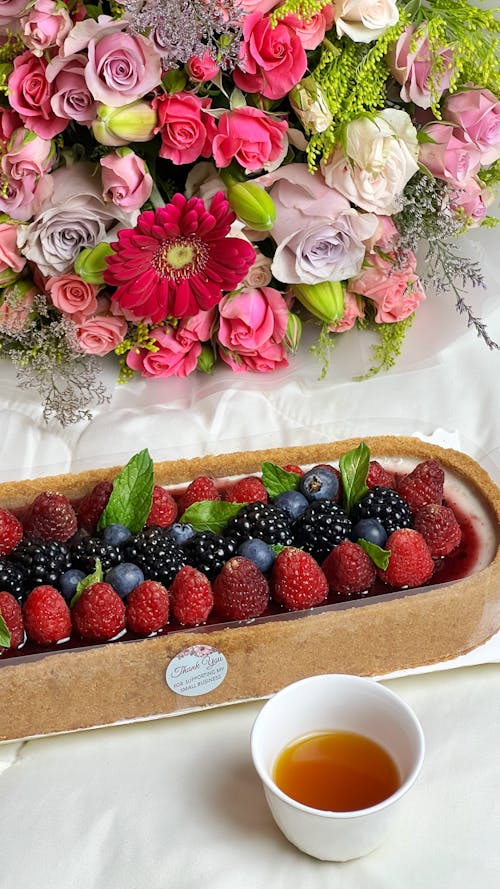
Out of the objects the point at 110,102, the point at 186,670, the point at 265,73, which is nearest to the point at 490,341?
the point at 265,73

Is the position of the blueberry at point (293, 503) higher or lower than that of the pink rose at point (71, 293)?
lower

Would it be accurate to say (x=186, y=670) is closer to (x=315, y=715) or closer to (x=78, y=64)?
(x=315, y=715)

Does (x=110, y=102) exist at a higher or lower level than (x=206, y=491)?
higher

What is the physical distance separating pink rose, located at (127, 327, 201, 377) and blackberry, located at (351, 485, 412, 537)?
704mm

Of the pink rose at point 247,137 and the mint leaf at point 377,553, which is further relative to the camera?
the pink rose at point 247,137

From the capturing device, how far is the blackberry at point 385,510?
187 centimetres

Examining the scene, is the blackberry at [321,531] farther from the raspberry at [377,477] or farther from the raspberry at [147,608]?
the raspberry at [147,608]

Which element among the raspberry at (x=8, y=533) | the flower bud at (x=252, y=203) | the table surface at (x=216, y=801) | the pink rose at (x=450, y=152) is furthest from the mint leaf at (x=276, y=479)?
the pink rose at (x=450, y=152)

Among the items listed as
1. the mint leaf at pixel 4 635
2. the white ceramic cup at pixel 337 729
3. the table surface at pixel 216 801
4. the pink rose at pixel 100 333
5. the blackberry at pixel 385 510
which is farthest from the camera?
the pink rose at pixel 100 333

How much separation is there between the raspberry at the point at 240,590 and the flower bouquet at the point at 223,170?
705mm

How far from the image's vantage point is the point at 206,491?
1940 millimetres

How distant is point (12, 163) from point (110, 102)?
0.24 m

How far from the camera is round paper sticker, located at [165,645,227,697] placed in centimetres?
169

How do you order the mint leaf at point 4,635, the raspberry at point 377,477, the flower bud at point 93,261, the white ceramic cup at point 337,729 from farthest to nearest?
the flower bud at point 93,261, the raspberry at point 377,477, the mint leaf at point 4,635, the white ceramic cup at point 337,729
